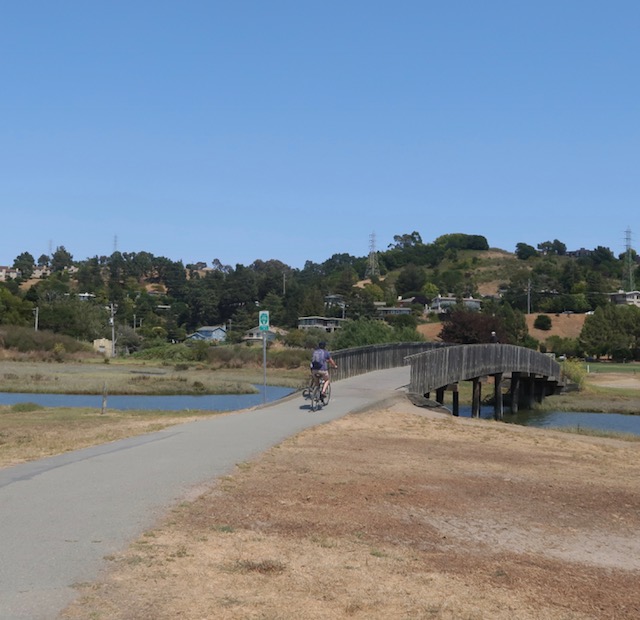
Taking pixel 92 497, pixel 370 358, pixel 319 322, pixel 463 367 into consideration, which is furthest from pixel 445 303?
pixel 92 497

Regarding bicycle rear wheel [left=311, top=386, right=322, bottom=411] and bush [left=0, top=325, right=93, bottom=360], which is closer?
bicycle rear wheel [left=311, top=386, right=322, bottom=411]

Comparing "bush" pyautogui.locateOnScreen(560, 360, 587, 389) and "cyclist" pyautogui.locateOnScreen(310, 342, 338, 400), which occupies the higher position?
"cyclist" pyautogui.locateOnScreen(310, 342, 338, 400)

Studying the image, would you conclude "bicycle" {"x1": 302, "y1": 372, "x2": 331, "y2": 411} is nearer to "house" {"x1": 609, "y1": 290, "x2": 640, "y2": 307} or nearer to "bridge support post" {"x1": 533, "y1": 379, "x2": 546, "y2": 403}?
"bridge support post" {"x1": 533, "y1": 379, "x2": 546, "y2": 403}

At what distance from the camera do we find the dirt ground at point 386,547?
6.58 m

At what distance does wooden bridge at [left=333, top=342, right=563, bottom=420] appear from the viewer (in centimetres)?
3150

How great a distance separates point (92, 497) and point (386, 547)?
3.74 metres

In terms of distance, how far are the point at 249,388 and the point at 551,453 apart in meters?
36.6

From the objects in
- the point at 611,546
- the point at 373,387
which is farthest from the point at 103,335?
the point at 611,546

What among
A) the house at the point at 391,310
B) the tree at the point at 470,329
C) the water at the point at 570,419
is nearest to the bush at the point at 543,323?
the house at the point at 391,310

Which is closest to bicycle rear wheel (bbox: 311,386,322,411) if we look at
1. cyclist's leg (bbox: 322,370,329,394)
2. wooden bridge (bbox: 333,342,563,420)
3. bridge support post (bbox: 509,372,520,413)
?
cyclist's leg (bbox: 322,370,329,394)

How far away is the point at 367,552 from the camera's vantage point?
26.9ft

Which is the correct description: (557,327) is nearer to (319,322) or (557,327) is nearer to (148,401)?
(319,322)

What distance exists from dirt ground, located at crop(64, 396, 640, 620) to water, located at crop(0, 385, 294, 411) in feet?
80.5

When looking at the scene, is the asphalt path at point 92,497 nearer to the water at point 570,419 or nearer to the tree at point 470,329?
the water at point 570,419
